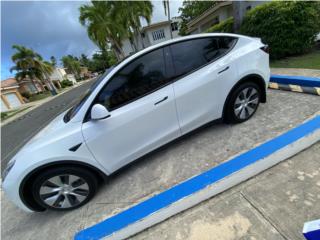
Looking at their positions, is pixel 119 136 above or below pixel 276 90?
above

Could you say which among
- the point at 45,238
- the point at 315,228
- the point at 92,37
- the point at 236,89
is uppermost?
the point at 92,37

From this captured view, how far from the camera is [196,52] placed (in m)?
2.74

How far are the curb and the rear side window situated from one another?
1.99m

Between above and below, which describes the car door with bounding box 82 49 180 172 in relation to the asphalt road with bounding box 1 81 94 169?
above

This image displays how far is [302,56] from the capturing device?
21.9ft

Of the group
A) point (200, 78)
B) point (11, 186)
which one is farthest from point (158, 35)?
point (11, 186)

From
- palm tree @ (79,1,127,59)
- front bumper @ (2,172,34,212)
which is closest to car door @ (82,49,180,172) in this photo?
front bumper @ (2,172,34,212)

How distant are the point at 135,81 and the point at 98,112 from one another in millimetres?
656

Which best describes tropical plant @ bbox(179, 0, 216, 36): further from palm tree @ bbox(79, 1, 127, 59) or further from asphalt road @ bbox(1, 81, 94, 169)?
asphalt road @ bbox(1, 81, 94, 169)

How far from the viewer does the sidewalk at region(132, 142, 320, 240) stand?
64.5 inches

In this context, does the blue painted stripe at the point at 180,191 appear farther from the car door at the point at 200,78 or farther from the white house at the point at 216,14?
the white house at the point at 216,14

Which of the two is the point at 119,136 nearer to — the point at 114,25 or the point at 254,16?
the point at 254,16

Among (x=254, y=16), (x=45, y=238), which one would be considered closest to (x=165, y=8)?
(x=254, y=16)

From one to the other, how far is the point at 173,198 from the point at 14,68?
39211 millimetres
